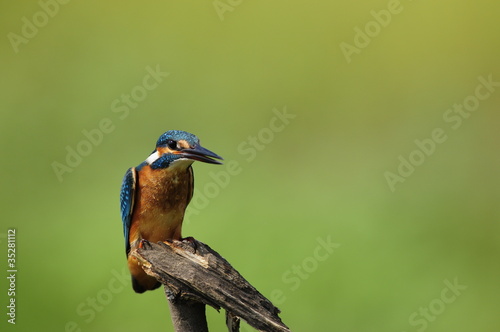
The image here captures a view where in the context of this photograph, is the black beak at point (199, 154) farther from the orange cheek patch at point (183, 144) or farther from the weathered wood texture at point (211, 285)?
the weathered wood texture at point (211, 285)

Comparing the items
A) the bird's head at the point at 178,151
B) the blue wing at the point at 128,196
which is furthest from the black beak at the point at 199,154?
the blue wing at the point at 128,196

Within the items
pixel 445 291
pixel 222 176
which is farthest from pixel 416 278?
pixel 222 176

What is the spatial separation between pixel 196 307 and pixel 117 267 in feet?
6.90

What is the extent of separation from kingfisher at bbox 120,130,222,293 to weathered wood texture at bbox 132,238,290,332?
236mm

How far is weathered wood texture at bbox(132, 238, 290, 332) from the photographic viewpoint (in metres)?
1.93

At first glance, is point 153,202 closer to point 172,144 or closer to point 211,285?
point 172,144

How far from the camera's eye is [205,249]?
2.14 metres

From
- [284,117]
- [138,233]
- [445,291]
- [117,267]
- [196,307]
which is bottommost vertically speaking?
[445,291]

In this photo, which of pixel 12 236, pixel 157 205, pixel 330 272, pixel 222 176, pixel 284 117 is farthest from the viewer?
pixel 284 117

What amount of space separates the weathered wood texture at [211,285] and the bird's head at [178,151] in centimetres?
30

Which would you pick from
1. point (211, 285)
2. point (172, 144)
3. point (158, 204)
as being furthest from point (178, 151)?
point (211, 285)

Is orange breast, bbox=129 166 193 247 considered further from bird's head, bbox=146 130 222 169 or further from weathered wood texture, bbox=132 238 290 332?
weathered wood texture, bbox=132 238 290 332

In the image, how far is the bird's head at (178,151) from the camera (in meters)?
2.14

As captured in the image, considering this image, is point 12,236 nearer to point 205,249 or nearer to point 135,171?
point 135,171
